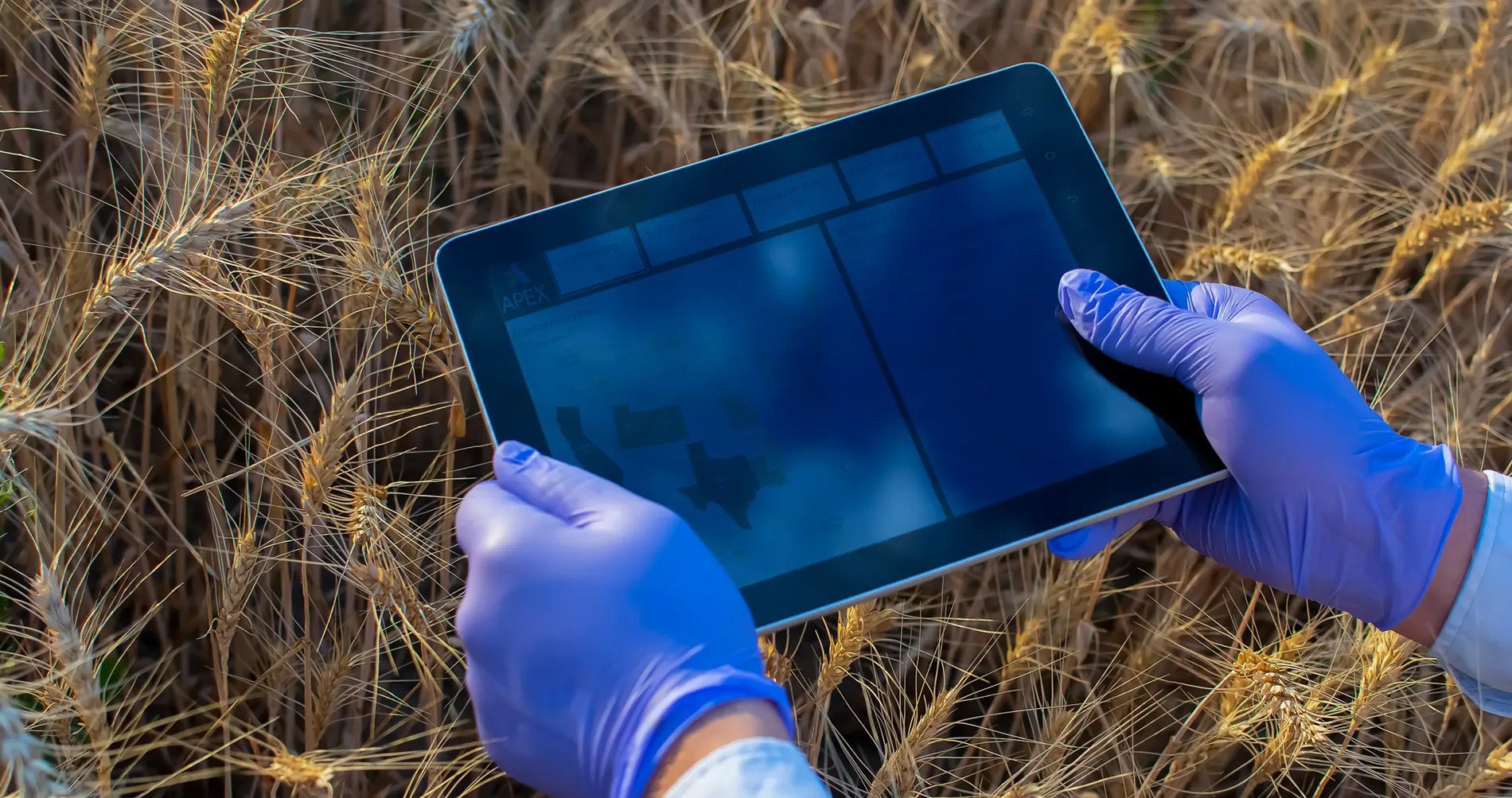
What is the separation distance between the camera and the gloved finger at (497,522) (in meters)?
1.11

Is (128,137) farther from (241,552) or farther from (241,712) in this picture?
(241,712)

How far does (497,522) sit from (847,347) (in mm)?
485

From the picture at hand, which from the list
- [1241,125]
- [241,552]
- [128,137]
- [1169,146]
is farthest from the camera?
[1241,125]

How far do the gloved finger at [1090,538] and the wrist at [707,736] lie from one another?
1.71 feet

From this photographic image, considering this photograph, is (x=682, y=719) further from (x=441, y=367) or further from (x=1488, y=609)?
(x=1488, y=609)

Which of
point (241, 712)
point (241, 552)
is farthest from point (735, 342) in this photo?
point (241, 712)

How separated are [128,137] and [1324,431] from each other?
1850 mm

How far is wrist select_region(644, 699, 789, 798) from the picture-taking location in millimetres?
1049

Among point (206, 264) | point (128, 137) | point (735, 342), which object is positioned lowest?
point (735, 342)

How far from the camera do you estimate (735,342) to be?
1.18 m

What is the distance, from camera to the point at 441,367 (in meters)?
1.34

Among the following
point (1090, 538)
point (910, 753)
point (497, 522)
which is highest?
point (497, 522)

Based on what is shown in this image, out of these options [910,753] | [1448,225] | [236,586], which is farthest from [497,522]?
[1448,225]

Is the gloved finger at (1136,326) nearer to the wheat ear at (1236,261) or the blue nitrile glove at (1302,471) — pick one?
the blue nitrile glove at (1302,471)
